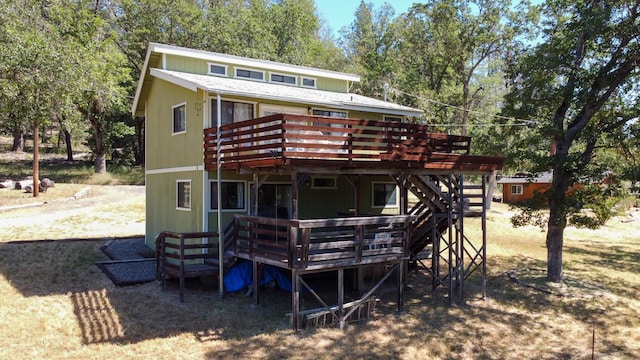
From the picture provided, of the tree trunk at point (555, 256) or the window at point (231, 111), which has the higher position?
the window at point (231, 111)

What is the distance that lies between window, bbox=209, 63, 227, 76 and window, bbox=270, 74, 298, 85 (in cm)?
188

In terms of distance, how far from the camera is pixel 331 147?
1109cm

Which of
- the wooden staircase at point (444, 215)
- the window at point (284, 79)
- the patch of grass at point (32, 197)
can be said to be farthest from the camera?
the patch of grass at point (32, 197)

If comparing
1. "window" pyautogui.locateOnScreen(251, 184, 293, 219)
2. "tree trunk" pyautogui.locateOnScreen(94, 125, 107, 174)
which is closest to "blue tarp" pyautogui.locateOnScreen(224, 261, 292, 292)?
"window" pyautogui.locateOnScreen(251, 184, 293, 219)

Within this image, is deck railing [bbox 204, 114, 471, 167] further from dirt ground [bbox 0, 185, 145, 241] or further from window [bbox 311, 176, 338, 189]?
dirt ground [bbox 0, 185, 145, 241]

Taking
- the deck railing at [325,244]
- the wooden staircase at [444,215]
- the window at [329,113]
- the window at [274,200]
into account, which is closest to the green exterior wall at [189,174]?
the window at [274,200]

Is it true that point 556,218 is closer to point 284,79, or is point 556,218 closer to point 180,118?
point 284,79

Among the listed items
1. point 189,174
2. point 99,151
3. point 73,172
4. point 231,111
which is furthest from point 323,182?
point 73,172

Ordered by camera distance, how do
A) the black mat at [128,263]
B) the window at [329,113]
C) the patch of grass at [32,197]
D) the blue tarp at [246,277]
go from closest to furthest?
the blue tarp at [246,277]
the black mat at [128,263]
the window at [329,113]
the patch of grass at [32,197]

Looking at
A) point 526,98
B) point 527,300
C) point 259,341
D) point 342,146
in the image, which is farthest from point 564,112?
point 259,341

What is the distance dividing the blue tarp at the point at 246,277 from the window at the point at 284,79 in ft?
26.9

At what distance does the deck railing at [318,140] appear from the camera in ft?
35.0

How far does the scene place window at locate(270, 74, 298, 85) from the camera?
60.7 feet

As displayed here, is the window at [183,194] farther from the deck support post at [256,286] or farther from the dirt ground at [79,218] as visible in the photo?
the dirt ground at [79,218]
